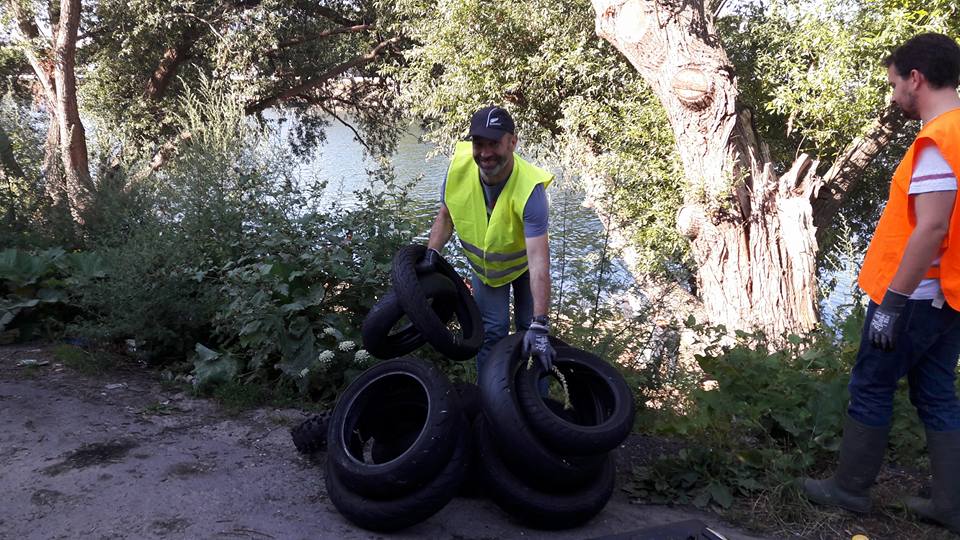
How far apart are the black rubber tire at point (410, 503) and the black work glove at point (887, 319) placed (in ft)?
6.56

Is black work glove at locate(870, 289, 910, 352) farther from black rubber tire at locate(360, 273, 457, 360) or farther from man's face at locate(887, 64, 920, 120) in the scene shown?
black rubber tire at locate(360, 273, 457, 360)

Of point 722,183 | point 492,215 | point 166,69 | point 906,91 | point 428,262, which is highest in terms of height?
point 166,69

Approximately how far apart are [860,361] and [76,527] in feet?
12.6

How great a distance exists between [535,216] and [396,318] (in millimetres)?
1028

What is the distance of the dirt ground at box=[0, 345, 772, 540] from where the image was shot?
3.51 meters

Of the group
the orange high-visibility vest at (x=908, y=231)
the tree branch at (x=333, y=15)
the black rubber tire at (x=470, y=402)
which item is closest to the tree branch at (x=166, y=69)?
the tree branch at (x=333, y=15)

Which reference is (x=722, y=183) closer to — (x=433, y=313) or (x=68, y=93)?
(x=433, y=313)

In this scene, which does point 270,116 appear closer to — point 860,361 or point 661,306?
point 661,306

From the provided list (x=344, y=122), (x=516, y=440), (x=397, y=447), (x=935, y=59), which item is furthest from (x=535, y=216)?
(x=344, y=122)

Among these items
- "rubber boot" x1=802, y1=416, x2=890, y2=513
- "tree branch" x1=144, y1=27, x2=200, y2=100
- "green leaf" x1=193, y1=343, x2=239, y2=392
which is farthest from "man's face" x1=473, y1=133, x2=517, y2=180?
"tree branch" x1=144, y1=27, x2=200, y2=100

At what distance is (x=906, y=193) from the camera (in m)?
3.32

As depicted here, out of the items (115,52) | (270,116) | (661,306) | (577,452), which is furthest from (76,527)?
(270,116)

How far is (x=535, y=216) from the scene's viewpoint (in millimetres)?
3801

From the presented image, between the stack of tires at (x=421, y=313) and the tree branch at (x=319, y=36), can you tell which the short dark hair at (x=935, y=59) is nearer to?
the stack of tires at (x=421, y=313)
